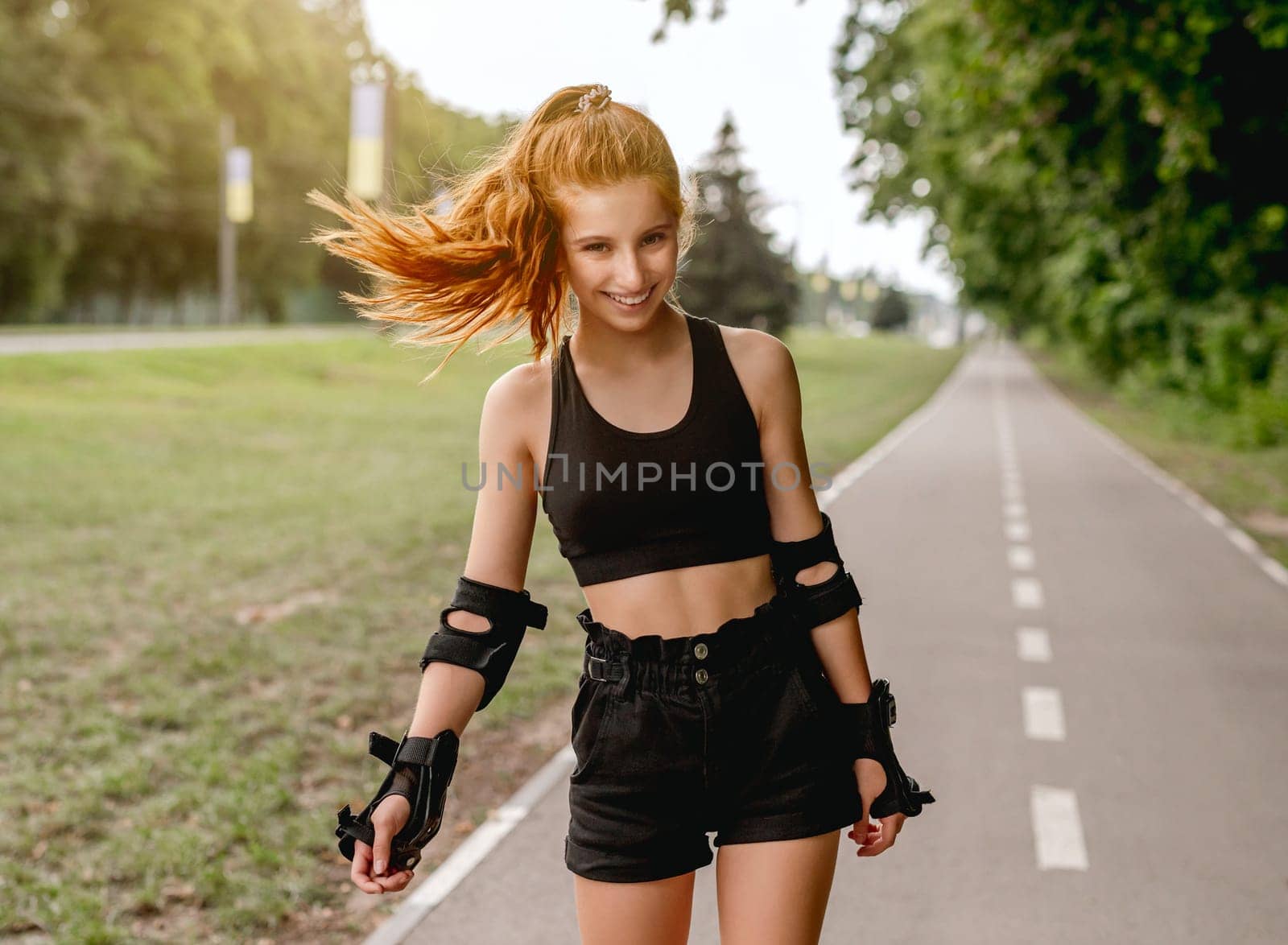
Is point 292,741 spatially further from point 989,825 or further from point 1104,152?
point 1104,152

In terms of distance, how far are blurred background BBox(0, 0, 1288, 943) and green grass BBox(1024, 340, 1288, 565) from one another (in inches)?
3.8

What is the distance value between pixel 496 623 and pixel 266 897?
86.2 inches

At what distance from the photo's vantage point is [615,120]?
211cm

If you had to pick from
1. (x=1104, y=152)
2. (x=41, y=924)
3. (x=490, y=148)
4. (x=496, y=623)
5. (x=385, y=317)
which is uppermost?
(x=1104, y=152)

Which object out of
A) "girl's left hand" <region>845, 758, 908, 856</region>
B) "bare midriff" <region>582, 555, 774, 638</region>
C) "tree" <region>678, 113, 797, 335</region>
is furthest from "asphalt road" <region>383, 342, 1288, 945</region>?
"tree" <region>678, 113, 797, 335</region>

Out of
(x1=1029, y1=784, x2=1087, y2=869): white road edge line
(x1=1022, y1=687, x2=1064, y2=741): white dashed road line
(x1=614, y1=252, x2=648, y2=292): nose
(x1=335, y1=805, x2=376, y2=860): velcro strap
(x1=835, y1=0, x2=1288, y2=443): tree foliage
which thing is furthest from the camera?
(x1=835, y1=0, x2=1288, y2=443): tree foliage

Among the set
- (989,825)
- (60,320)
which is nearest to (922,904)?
(989,825)

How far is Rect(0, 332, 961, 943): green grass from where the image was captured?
4090 millimetres

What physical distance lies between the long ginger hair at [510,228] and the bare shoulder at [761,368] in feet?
0.59

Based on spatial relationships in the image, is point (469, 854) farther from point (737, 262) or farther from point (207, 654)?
point (737, 262)

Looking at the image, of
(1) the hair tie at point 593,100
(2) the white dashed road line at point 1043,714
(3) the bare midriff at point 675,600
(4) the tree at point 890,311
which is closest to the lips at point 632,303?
(1) the hair tie at point 593,100

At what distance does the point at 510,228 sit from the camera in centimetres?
217

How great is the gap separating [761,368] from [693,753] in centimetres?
65

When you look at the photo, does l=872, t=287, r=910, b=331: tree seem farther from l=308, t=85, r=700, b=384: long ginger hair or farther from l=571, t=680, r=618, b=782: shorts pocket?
l=571, t=680, r=618, b=782: shorts pocket
